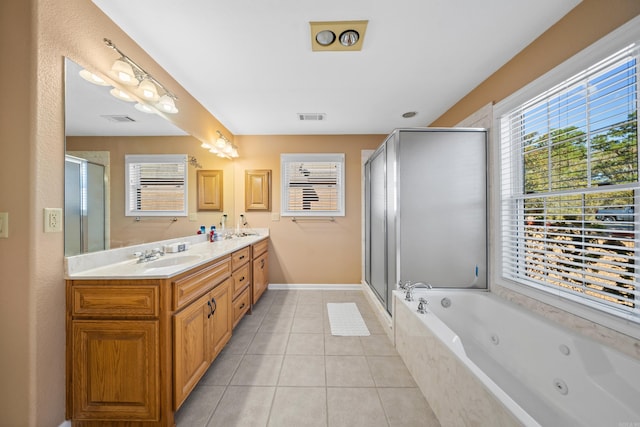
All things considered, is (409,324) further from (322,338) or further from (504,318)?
(322,338)

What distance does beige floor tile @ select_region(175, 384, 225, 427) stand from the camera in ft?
4.46

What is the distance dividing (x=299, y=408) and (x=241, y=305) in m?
1.16

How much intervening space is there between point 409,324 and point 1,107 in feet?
8.36

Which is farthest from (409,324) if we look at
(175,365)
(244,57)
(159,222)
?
(244,57)

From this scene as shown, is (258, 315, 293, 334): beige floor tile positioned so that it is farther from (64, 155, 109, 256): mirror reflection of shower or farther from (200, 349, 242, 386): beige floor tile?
(64, 155, 109, 256): mirror reflection of shower

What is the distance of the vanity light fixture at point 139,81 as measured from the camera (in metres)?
1.48

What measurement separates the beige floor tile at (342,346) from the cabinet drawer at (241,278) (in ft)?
3.09

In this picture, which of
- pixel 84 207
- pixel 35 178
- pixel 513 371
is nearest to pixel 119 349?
pixel 84 207

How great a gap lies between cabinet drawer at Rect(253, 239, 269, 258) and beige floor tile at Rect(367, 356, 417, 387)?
64.6 inches

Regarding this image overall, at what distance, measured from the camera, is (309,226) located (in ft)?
11.6

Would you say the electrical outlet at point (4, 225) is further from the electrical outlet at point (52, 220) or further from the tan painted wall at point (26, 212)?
the electrical outlet at point (52, 220)

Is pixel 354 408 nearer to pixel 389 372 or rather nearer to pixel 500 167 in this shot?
pixel 389 372

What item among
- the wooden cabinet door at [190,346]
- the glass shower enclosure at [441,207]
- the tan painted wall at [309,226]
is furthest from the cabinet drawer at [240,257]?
→ the glass shower enclosure at [441,207]

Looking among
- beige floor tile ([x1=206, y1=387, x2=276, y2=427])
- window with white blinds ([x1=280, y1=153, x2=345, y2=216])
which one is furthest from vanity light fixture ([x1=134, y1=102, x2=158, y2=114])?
beige floor tile ([x1=206, y1=387, x2=276, y2=427])
